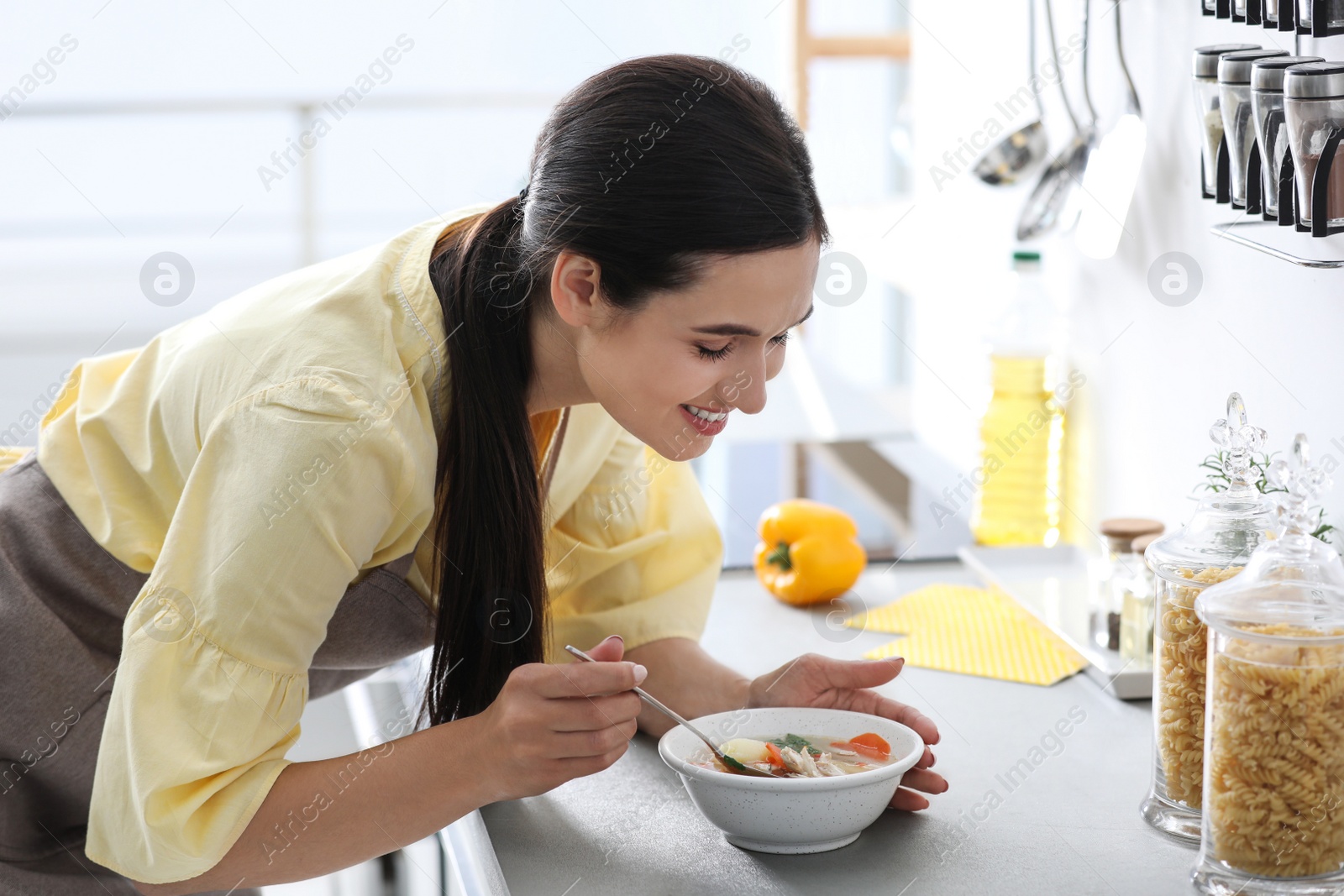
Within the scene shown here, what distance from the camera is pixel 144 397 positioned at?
1053 mm

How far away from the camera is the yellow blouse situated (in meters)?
0.85

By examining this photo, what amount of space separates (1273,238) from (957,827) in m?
0.56

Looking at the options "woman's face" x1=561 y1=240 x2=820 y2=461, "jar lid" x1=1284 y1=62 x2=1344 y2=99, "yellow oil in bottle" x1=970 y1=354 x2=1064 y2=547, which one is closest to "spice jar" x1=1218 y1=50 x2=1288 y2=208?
"jar lid" x1=1284 y1=62 x2=1344 y2=99

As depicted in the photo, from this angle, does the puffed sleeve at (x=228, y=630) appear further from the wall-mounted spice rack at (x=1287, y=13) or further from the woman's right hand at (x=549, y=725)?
the wall-mounted spice rack at (x=1287, y=13)

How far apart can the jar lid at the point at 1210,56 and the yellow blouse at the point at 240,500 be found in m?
0.65

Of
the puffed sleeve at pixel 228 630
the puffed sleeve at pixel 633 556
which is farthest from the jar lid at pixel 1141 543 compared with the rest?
the puffed sleeve at pixel 228 630

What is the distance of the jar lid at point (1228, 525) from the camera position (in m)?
0.88

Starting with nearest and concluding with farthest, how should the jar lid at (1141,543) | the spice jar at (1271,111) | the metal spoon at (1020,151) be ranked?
the spice jar at (1271,111) → the jar lid at (1141,543) → the metal spoon at (1020,151)

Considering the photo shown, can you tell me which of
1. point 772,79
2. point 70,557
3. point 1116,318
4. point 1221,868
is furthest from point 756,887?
point 772,79

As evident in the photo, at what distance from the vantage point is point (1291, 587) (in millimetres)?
771

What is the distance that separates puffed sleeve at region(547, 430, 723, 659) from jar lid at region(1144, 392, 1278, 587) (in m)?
0.47

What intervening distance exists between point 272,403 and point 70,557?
10.4 inches

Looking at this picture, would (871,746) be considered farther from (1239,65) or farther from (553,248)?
(1239,65)

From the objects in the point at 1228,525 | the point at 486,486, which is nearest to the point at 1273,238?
the point at 1228,525
